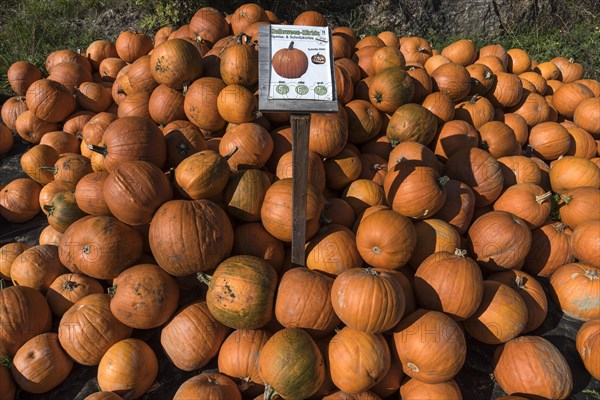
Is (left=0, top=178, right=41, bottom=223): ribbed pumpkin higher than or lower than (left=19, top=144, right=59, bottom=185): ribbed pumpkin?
lower

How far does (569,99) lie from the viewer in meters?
5.80

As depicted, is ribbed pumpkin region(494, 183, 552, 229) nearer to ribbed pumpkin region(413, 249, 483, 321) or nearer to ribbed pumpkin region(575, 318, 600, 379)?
ribbed pumpkin region(575, 318, 600, 379)

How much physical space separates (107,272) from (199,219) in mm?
975

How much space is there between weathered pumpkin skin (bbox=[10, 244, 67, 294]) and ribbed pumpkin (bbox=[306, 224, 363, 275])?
2.41 m

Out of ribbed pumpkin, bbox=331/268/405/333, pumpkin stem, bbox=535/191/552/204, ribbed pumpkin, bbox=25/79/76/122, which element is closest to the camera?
ribbed pumpkin, bbox=331/268/405/333

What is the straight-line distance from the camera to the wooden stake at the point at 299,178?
2.72 m

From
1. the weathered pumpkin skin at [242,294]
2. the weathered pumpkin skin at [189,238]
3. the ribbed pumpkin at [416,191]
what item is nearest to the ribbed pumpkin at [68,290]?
the weathered pumpkin skin at [189,238]

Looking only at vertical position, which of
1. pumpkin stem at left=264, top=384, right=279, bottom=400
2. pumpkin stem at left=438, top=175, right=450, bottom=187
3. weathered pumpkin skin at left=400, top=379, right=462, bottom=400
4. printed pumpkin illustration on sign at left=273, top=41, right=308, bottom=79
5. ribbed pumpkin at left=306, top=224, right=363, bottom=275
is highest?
printed pumpkin illustration on sign at left=273, top=41, right=308, bottom=79

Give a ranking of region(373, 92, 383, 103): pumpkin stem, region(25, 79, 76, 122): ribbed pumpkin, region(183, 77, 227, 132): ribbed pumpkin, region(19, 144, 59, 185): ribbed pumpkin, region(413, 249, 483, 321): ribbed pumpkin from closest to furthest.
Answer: region(413, 249, 483, 321): ribbed pumpkin, region(183, 77, 227, 132): ribbed pumpkin, region(19, 144, 59, 185): ribbed pumpkin, region(373, 92, 383, 103): pumpkin stem, region(25, 79, 76, 122): ribbed pumpkin

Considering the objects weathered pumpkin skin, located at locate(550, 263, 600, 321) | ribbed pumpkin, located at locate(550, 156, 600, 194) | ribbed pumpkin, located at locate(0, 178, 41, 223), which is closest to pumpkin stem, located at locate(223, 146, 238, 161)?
ribbed pumpkin, located at locate(0, 178, 41, 223)

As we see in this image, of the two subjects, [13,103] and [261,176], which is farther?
[13,103]

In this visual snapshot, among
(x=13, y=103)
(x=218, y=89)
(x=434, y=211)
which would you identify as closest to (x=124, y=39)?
(x=13, y=103)

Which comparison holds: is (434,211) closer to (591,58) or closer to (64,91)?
(64,91)

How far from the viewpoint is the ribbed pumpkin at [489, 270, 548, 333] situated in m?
3.34
